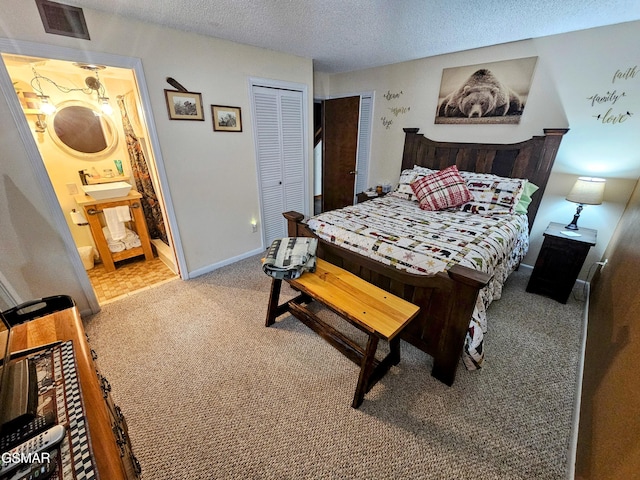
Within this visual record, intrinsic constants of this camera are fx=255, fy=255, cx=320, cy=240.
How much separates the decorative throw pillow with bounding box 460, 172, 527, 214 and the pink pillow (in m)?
0.08

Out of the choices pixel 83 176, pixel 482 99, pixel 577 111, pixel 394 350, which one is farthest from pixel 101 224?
pixel 577 111

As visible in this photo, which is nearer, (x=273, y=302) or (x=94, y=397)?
(x=94, y=397)

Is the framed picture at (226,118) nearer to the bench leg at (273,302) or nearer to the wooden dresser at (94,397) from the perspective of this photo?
the bench leg at (273,302)

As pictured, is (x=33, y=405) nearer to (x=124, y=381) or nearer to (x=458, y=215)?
(x=124, y=381)

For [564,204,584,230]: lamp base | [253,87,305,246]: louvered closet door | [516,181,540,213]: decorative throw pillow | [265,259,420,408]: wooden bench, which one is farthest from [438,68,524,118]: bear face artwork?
[265,259,420,408]: wooden bench

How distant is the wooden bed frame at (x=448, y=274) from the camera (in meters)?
1.42

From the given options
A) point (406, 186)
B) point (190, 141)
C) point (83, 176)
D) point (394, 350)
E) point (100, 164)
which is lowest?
point (394, 350)

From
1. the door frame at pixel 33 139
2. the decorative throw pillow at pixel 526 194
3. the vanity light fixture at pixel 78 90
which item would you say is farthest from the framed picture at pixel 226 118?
the decorative throw pillow at pixel 526 194

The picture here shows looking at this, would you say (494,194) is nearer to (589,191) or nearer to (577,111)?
(589,191)

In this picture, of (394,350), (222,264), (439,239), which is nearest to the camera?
(394,350)

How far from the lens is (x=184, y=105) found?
2.37 meters

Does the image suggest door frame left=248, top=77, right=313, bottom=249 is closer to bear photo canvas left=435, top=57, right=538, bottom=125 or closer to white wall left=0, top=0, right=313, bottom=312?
white wall left=0, top=0, right=313, bottom=312

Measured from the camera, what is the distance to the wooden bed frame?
1423mm

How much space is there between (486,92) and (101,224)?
450 centimetres
